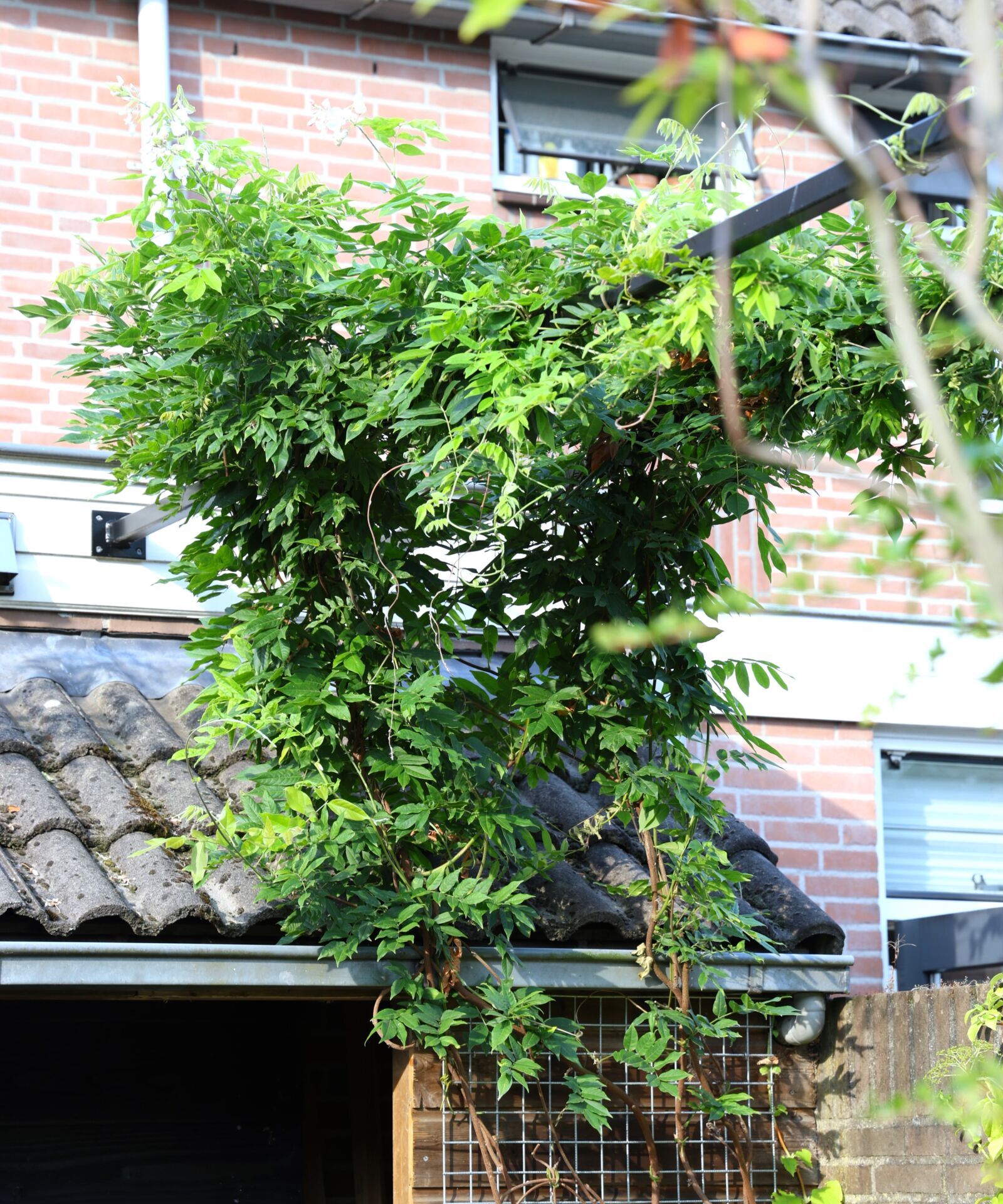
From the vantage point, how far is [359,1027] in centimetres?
602

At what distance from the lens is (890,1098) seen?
4.49 metres

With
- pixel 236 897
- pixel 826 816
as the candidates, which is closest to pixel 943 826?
pixel 826 816

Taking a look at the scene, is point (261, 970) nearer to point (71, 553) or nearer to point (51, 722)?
point (51, 722)

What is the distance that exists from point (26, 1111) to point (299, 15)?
457 centimetres

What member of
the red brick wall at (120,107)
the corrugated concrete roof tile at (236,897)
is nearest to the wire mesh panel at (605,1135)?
the corrugated concrete roof tile at (236,897)

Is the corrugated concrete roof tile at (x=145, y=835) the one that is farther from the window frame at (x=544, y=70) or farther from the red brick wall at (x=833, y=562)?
the window frame at (x=544, y=70)

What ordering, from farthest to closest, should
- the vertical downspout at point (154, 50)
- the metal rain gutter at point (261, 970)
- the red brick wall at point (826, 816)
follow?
1. the red brick wall at point (826, 816)
2. the vertical downspout at point (154, 50)
3. the metal rain gutter at point (261, 970)

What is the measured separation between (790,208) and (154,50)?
3.97 meters

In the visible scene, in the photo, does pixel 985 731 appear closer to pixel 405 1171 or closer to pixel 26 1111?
pixel 405 1171

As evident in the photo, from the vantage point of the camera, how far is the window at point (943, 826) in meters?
6.88

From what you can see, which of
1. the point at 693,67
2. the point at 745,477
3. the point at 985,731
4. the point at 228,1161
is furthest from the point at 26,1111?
the point at 693,67

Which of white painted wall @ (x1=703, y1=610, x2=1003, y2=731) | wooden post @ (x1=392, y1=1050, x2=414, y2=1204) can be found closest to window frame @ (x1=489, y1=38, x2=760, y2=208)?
white painted wall @ (x1=703, y1=610, x2=1003, y2=731)

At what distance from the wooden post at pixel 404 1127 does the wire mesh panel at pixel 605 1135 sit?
0.09 m

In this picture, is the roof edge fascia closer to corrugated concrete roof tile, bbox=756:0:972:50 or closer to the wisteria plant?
corrugated concrete roof tile, bbox=756:0:972:50
